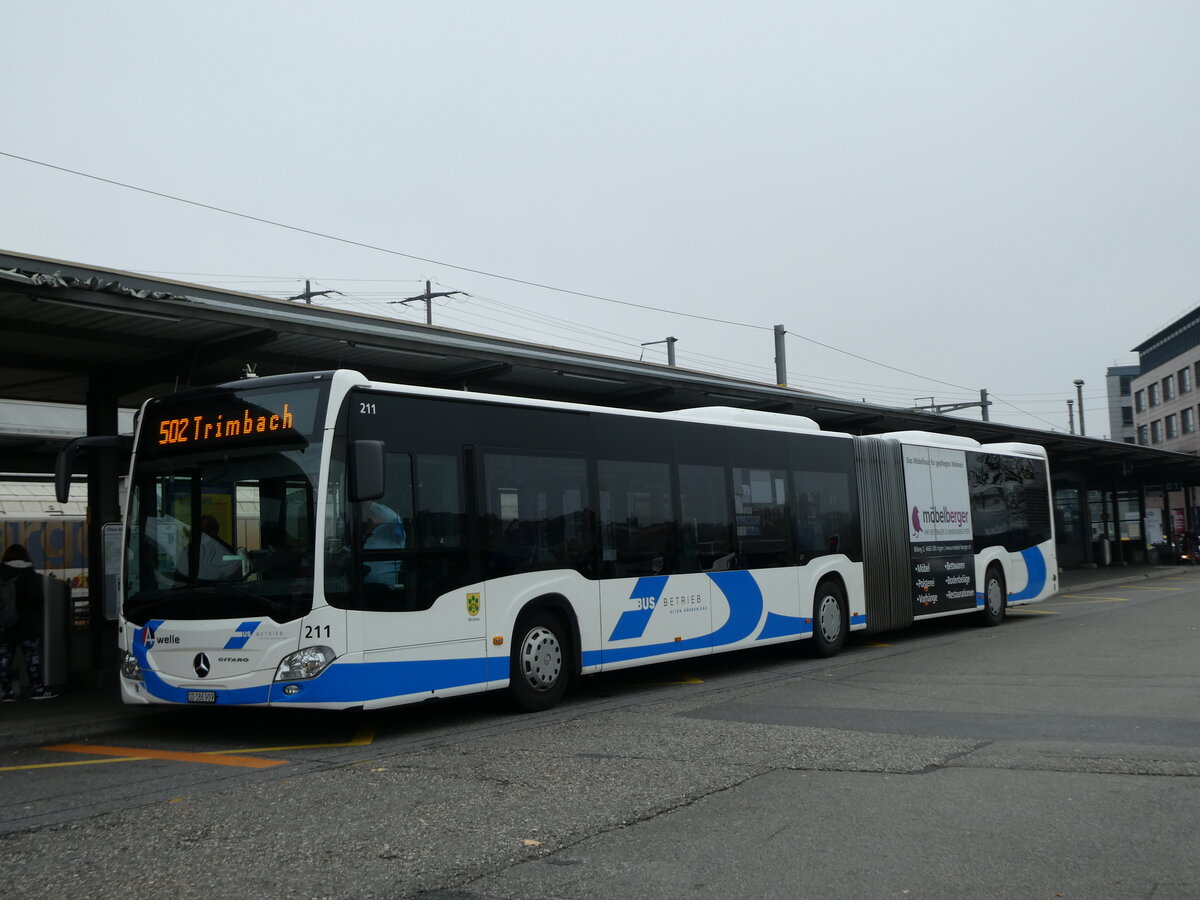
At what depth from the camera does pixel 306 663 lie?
28.7 feet

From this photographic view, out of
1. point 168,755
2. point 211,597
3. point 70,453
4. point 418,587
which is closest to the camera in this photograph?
point 168,755

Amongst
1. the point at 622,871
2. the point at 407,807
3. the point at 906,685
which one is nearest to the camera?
the point at 622,871

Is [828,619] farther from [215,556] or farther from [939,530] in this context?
[215,556]

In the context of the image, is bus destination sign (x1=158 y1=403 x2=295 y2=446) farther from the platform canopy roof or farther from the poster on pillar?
the poster on pillar

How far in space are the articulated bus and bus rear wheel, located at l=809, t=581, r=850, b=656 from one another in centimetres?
61

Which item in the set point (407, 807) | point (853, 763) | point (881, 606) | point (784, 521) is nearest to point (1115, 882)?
point (853, 763)

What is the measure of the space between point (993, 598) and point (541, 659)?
11.4 m

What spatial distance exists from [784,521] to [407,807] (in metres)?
8.61

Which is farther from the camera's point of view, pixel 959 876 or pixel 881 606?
pixel 881 606

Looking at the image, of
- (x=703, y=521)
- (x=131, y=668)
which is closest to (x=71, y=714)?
(x=131, y=668)

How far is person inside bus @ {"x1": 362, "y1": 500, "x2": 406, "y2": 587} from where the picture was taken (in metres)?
9.13

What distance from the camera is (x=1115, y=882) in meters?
4.91

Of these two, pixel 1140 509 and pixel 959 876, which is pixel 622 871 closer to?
pixel 959 876

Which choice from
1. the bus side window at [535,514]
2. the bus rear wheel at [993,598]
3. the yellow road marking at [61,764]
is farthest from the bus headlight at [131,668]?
the bus rear wheel at [993,598]
